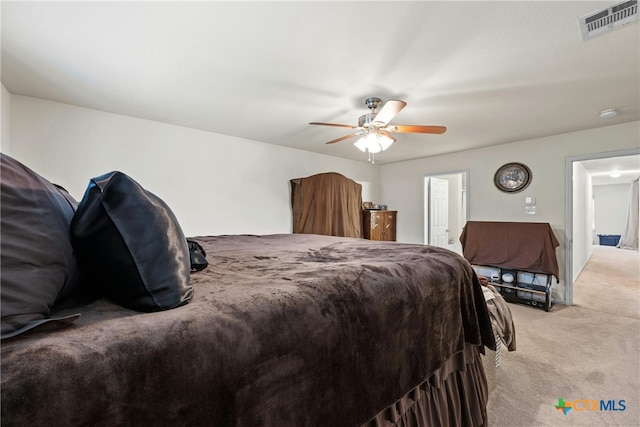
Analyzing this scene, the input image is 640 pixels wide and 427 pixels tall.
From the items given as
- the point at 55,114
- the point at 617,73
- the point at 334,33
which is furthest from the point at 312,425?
the point at 55,114

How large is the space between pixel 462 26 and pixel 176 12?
5.43 ft

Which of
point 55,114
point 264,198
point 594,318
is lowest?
point 594,318

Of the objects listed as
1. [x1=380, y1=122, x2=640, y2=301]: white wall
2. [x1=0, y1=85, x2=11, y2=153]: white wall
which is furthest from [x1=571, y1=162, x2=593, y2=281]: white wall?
[x1=0, y1=85, x2=11, y2=153]: white wall

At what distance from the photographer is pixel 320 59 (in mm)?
1942

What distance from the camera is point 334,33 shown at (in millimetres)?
1674

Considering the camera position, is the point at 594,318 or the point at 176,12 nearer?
the point at 176,12

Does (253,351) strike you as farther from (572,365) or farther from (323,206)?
(323,206)

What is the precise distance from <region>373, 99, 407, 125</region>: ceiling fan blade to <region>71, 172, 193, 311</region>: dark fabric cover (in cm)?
183

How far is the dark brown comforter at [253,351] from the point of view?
1.69ft

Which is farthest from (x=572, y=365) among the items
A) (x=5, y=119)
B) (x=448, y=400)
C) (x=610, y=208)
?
(x=610, y=208)

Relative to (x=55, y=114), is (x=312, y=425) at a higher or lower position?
lower

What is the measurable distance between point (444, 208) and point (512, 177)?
5.40 feet

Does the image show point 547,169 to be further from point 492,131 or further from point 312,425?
point 312,425

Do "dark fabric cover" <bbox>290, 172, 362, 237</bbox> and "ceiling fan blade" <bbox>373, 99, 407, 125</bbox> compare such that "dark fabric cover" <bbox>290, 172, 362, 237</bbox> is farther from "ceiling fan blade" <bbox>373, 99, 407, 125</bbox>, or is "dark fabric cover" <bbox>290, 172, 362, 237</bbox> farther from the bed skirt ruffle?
the bed skirt ruffle
